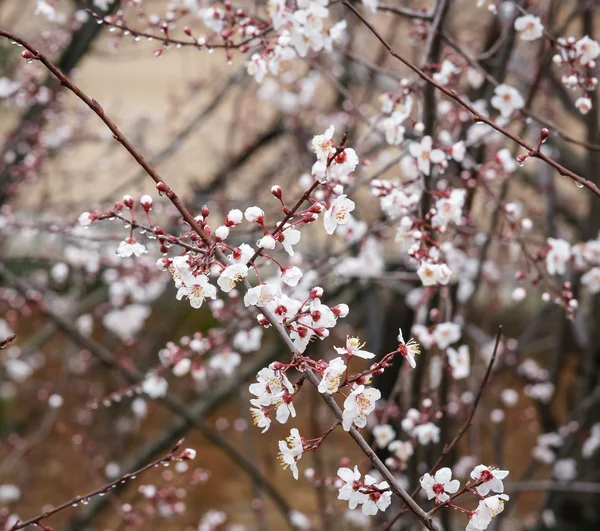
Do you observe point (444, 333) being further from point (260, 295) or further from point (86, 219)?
point (86, 219)

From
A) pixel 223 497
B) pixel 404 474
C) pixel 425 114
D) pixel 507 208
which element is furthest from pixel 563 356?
pixel 223 497

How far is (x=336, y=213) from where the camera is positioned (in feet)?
3.59

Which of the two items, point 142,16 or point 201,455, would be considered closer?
point 142,16

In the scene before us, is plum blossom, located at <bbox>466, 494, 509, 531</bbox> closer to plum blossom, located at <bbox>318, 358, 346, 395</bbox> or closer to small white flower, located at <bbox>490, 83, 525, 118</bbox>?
plum blossom, located at <bbox>318, 358, 346, 395</bbox>

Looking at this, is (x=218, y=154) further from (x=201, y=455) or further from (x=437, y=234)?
(x=437, y=234)

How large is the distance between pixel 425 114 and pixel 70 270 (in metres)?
2.94

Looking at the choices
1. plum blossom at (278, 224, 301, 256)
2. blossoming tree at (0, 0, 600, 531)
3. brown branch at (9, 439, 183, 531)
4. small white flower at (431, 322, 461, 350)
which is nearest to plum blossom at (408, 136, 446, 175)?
blossoming tree at (0, 0, 600, 531)

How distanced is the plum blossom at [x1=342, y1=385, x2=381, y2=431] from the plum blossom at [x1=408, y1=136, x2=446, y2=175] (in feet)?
2.42

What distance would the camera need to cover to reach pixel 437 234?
5.90 feet

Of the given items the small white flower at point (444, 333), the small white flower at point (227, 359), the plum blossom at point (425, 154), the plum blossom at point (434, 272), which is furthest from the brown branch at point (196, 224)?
the small white flower at point (227, 359)

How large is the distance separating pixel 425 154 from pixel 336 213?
60cm

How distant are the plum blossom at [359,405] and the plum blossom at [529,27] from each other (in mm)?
1178

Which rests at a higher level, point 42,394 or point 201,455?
point 42,394

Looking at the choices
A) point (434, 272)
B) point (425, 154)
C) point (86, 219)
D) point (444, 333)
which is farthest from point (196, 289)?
point (444, 333)
